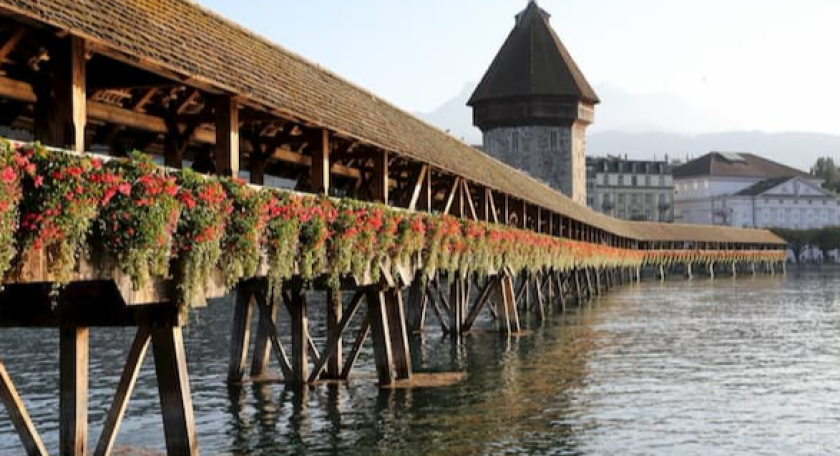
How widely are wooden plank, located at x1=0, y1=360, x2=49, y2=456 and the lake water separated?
14.6 ft

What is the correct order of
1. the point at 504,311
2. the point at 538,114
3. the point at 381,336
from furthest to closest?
the point at 538,114
the point at 504,311
the point at 381,336

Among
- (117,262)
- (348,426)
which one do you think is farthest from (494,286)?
(117,262)

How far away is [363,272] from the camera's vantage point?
19.2m

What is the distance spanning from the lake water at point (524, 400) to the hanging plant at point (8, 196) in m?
7.68

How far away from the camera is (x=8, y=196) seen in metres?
9.07

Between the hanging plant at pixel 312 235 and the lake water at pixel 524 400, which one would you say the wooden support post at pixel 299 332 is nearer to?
the lake water at pixel 524 400

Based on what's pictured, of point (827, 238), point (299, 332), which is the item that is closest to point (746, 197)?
point (827, 238)

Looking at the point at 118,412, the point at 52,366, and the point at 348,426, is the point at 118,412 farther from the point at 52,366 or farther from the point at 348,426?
the point at 52,366

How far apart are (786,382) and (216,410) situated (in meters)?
13.0

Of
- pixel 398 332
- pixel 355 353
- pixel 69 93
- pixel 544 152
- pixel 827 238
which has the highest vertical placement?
pixel 544 152

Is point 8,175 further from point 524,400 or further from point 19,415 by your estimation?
point 524,400

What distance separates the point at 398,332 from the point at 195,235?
11263 mm

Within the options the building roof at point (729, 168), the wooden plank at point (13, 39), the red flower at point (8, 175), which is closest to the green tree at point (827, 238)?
the building roof at point (729, 168)

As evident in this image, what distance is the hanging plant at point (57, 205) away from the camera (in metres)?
9.45
